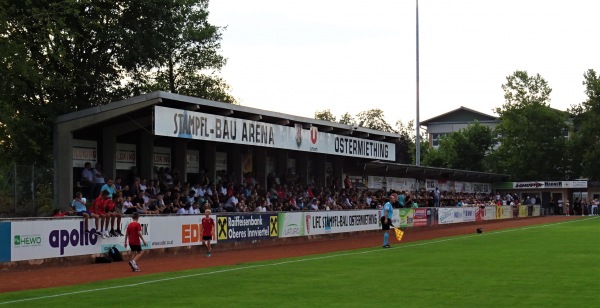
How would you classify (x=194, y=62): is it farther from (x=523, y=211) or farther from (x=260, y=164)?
(x=523, y=211)

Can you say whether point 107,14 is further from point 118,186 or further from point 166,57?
point 118,186

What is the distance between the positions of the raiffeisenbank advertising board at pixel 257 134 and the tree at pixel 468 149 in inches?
2163

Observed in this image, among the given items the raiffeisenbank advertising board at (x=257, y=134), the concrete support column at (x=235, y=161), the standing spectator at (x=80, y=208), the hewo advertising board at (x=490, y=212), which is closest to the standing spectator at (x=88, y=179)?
the raiffeisenbank advertising board at (x=257, y=134)

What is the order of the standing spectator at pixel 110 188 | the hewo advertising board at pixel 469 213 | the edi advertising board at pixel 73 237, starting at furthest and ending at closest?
the hewo advertising board at pixel 469 213 → the standing spectator at pixel 110 188 → the edi advertising board at pixel 73 237

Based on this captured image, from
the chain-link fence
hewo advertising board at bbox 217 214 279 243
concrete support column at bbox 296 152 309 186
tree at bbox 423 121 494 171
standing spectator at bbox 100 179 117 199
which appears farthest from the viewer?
tree at bbox 423 121 494 171

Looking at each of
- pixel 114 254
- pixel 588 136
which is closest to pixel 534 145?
pixel 588 136

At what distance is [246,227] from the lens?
33156mm

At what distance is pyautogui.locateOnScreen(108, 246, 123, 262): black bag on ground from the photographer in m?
25.9

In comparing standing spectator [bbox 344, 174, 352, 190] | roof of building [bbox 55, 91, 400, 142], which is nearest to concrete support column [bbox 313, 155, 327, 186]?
standing spectator [bbox 344, 174, 352, 190]

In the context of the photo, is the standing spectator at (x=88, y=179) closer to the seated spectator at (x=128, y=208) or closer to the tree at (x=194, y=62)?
the seated spectator at (x=128, y=208)

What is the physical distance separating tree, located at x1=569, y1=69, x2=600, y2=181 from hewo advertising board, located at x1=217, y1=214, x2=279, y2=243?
71842 mm

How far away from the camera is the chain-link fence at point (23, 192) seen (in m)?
25.8

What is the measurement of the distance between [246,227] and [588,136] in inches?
3032

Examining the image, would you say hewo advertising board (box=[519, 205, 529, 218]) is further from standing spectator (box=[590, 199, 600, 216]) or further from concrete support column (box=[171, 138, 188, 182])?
concrete support column (box=[171, 138, 188, 182])
